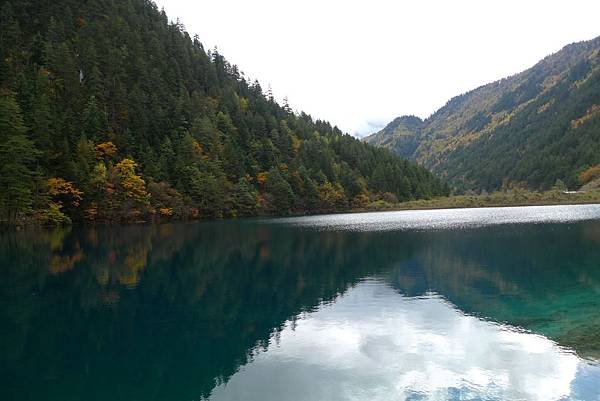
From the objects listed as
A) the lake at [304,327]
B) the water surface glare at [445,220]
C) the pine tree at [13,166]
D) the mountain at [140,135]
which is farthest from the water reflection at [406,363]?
the mountain at [140,135]

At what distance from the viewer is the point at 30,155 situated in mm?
74438

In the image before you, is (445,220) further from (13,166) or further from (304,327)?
(304,327)

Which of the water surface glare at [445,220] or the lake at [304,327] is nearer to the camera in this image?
the lake at [304,327]

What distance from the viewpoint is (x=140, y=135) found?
380 ft

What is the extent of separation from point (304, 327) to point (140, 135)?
10488 cm

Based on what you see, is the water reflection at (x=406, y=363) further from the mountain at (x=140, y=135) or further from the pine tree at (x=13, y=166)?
the mountain at (x=140, y=135)

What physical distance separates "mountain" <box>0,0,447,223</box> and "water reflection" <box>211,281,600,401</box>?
65.1m

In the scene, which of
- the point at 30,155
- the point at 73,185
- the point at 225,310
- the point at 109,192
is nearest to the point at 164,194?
the point at 109,192

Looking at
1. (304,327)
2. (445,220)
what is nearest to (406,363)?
(304,327)

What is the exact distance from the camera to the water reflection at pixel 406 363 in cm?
1389

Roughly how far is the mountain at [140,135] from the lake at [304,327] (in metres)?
46.3

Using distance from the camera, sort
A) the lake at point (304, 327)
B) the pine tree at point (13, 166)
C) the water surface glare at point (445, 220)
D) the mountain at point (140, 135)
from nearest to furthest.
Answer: the lake at point (304, 327), the pine tree at point (13, 166), the water surface glare at point (445, 220), the mountain at point (140, 135)

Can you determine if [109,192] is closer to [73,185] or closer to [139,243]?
[73,185]

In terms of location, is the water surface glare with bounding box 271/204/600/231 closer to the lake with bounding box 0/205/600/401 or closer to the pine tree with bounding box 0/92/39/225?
the lake with bounding box 0/205/600/401
